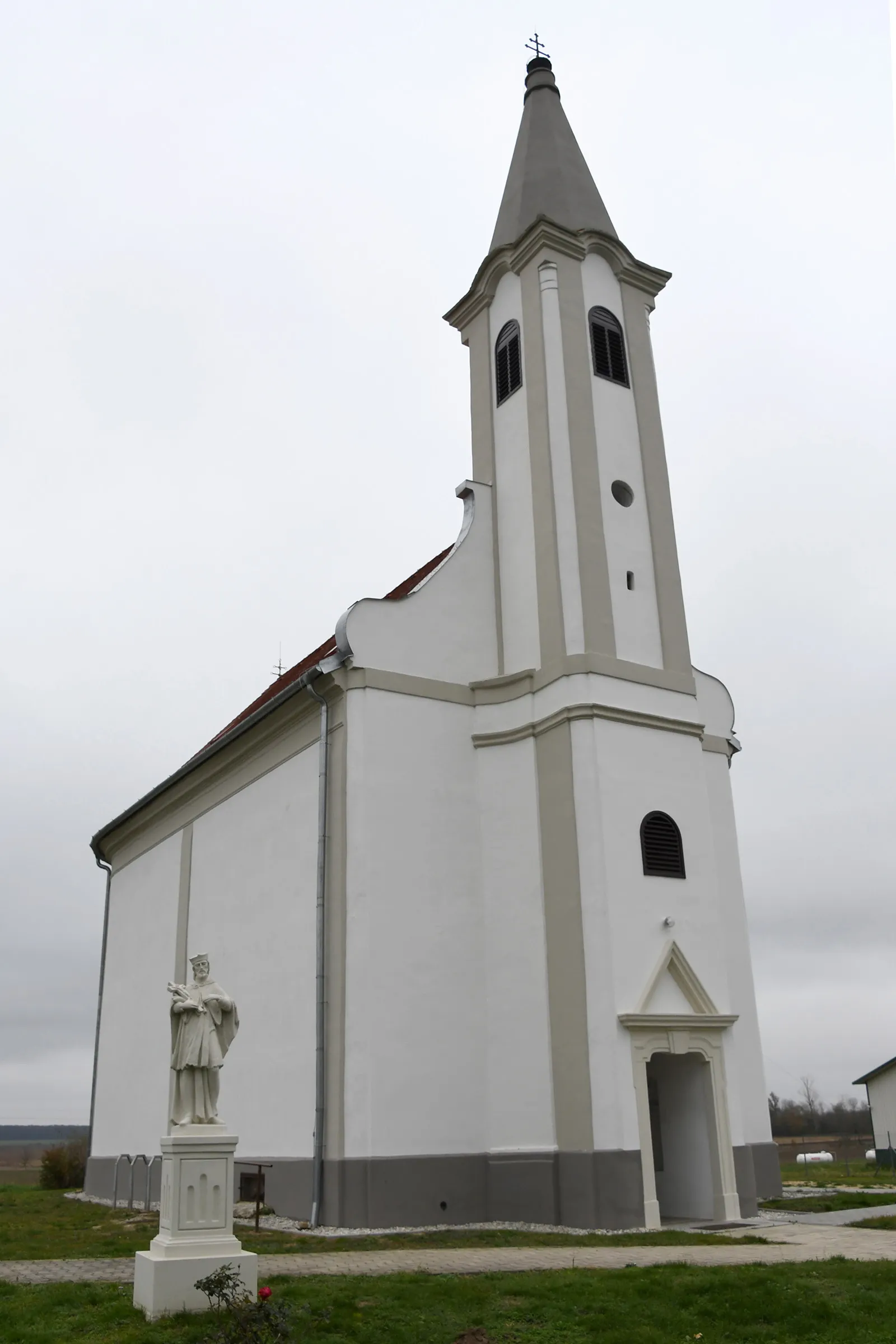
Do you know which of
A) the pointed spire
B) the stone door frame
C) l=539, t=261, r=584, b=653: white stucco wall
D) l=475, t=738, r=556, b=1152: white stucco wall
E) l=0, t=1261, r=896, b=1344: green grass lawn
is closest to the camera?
l=0, t=1261, r=896, b=1344: green grass lawn

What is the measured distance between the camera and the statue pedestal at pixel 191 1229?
9.07 m

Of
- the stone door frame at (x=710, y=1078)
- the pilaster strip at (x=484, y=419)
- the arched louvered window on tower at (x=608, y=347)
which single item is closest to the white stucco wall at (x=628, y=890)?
the stone door frame at (x=710, y=1078)

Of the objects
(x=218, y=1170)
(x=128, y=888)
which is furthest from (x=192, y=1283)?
(x=128, y=888)

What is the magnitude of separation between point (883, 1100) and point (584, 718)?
26286mm

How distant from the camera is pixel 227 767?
22438 millimetres

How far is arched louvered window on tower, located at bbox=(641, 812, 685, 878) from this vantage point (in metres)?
17.5

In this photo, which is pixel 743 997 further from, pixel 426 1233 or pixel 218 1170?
pixel 218 1170

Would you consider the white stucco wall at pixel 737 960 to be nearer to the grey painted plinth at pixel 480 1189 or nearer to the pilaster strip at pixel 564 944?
the grey painted plinth at pixel 480 1189

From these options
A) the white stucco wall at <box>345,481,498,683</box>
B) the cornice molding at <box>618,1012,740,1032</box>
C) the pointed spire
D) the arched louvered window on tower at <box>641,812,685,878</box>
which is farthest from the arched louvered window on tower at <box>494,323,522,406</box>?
the cornice molding at <box>618,1012,740,1032</box>

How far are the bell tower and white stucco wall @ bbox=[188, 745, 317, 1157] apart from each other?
4.50 m

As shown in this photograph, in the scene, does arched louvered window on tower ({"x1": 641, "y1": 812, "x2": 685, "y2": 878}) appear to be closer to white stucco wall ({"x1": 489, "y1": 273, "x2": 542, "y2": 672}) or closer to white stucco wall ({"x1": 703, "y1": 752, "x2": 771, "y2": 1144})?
white stucco wall ({"x1": 703, "y1": 752, "x2": 771, "y2": 1144})

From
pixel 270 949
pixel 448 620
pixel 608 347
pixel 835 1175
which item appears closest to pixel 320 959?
pixel 270 949

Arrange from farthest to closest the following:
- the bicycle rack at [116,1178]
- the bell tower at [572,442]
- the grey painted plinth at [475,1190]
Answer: the bicycle rack at [116,1178] < the bell tower at [572,442] < the grey painted plinth at [475,1190]

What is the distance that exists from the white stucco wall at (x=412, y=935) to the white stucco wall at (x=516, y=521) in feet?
5.92
